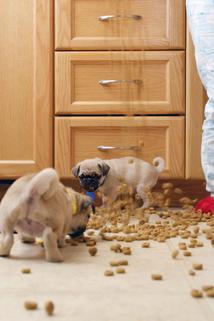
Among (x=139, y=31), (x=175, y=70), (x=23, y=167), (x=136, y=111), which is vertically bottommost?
(x=23, y=167)

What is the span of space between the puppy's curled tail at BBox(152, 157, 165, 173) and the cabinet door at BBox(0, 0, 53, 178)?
0.40m

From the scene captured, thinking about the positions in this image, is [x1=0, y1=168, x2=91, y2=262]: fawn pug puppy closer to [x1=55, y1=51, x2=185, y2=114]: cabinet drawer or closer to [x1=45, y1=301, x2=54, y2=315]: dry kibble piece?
[x1=45, y1=301, x2=54, y2=315]: dry kibble piece

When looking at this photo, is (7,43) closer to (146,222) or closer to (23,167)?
(23,167)

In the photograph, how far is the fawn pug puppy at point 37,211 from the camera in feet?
4.43

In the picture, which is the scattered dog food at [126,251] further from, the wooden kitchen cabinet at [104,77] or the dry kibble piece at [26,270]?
the wooden kitchen cabinet at [104,77]

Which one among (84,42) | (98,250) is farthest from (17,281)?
(84,42)

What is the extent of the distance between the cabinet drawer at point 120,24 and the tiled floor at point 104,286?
952 mm

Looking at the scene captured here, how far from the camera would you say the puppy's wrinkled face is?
2.02 meters

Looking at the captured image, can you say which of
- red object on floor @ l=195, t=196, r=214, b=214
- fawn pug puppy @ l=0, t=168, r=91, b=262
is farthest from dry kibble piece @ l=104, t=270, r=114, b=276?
red object on floor @ l=195, t=196, r=214, b=214

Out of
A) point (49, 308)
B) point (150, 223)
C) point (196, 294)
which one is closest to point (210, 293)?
point (196, 294)

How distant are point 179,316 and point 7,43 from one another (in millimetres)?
1561

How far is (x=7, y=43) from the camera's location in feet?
7.47

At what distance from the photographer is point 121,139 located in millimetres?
2270

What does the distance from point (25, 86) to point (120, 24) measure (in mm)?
431
